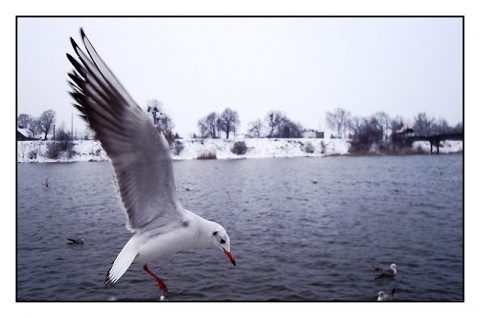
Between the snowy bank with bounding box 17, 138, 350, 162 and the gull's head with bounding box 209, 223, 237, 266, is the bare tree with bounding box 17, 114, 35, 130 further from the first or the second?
the gull's head with bounding box 209, 223, 237, 266

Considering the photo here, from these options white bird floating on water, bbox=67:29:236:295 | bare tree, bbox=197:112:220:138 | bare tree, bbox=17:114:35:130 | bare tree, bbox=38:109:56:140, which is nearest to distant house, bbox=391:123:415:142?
bare tree, bbox=197:112:220:138

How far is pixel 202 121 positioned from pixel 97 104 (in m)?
3.12

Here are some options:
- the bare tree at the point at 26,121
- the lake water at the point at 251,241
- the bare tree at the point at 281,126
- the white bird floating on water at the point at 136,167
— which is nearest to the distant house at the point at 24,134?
the bare tree at the point at 26,121

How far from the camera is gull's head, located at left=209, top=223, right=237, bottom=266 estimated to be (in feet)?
6.14

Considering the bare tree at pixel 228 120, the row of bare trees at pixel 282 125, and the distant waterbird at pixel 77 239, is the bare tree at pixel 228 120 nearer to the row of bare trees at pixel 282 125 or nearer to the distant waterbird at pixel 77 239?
the row of bare trees at pixel 282 125

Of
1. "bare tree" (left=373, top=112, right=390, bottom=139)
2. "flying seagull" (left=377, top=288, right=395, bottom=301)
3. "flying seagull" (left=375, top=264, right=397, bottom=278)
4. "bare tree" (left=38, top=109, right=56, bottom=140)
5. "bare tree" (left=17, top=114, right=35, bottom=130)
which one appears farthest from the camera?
"bare tree" (left=373, top=112, right=390, bottom=139)

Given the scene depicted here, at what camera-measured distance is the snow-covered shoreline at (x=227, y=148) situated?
3943mm

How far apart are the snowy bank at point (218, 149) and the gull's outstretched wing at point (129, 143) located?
2095mm

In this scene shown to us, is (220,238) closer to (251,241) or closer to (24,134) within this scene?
(24,134)

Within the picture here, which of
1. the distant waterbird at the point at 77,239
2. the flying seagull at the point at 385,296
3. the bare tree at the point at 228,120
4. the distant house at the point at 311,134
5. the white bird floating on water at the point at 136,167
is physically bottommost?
the flying seagull at the point at 385,296

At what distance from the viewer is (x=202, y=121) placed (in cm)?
469

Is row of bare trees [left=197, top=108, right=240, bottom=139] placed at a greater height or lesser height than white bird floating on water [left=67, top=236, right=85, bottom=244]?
greater

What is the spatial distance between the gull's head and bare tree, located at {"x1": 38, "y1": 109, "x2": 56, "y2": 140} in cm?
262

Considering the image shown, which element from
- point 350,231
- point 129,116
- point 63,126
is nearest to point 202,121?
point 63,126
